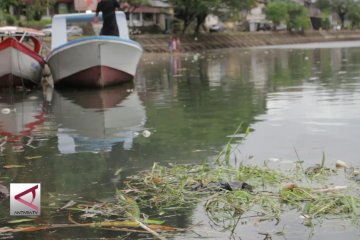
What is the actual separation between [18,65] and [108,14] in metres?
2.79

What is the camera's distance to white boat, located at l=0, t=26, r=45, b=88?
14859mm

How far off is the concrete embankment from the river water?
32990 mm

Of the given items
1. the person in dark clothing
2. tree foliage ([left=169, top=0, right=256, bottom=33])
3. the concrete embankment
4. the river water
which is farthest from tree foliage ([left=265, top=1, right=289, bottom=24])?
the river water

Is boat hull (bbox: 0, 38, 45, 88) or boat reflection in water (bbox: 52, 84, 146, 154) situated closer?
boat reflection in water (bbox: 52, 84, 146, 154)

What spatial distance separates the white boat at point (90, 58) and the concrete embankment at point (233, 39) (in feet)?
93.9

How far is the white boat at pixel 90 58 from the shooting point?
46.5 ft

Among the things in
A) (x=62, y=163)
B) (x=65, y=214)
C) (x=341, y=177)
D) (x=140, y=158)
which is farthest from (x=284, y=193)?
(x=62, y=163)

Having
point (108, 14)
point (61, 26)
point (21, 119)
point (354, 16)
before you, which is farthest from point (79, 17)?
point (354, 16)

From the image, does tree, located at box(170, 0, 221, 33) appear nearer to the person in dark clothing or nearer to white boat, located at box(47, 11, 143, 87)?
white boat, located at box(47, 11, 143, 87)

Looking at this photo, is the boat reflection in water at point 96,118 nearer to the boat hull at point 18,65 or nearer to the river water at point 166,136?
the river water at point 166,136

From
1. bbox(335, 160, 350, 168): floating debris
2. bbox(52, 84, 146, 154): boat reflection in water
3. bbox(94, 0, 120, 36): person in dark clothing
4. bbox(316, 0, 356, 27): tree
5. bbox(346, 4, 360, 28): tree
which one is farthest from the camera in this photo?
bbox(316, 0, 356, 27): tree

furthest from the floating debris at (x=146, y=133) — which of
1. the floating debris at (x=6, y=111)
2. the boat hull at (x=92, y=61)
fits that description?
the boat hull at (x=92, y=61)

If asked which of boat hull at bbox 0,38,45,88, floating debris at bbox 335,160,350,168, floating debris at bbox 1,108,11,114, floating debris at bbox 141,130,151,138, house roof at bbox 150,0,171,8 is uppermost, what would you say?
house roof at bbox 150,0,171,8

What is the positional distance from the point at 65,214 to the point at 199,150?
2598mm
